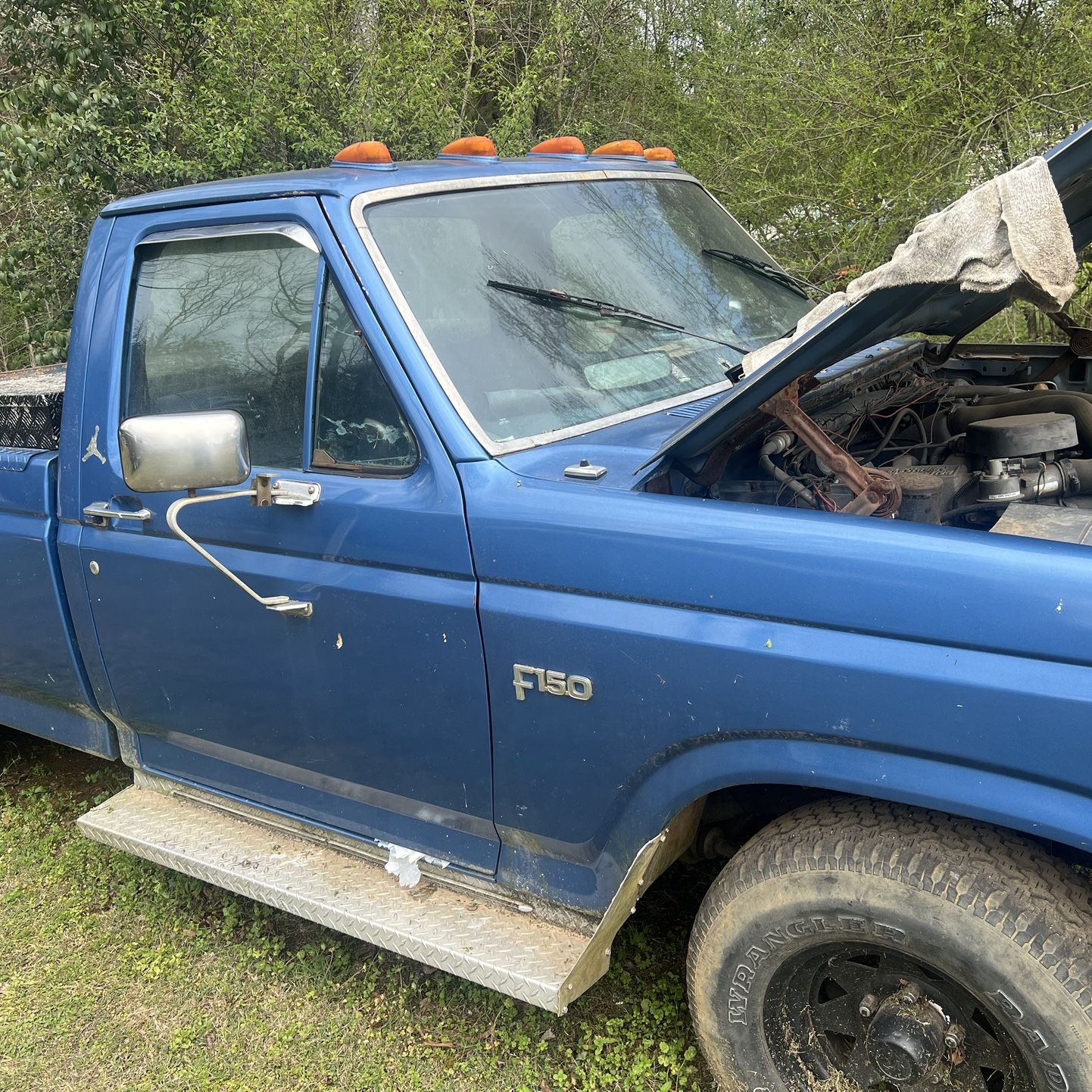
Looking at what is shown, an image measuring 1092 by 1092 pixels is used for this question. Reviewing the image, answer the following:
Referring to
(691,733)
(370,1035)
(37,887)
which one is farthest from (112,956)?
(691,733)

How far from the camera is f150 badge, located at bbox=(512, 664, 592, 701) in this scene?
2.13m

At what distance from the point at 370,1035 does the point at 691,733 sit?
144 centimetres

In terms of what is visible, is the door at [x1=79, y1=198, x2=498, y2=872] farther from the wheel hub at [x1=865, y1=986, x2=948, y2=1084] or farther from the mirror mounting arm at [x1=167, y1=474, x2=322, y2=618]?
the wheel hub at [x1=865, y1=986, x2=948, y2=1084]

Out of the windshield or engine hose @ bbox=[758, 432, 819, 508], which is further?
the windshield

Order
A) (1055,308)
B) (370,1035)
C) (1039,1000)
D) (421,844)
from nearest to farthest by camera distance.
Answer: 1. (1039,1000)
2. (1055,308)
3. (421,844)
4. (370,1035)

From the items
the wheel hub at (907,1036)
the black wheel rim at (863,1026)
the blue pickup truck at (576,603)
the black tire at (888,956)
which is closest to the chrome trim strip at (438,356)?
the blue pickup truck at (576,603)

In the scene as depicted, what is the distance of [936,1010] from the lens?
1997mm

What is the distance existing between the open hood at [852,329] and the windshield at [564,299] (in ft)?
1.57

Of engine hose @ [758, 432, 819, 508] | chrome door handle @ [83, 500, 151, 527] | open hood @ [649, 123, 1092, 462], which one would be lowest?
chrome door handle @ [83, 500, 151, 527]

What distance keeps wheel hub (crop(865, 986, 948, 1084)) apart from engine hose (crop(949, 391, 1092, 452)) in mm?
1625

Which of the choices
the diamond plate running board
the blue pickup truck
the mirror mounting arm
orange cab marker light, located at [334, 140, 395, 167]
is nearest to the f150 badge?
the blue pickup truck

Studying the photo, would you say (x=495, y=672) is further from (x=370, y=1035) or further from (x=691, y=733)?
(x=370, y=1035)

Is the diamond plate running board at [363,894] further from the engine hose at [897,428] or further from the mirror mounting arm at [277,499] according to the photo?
the engine hose at [897,428]

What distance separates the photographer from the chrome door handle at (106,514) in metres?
2.82
